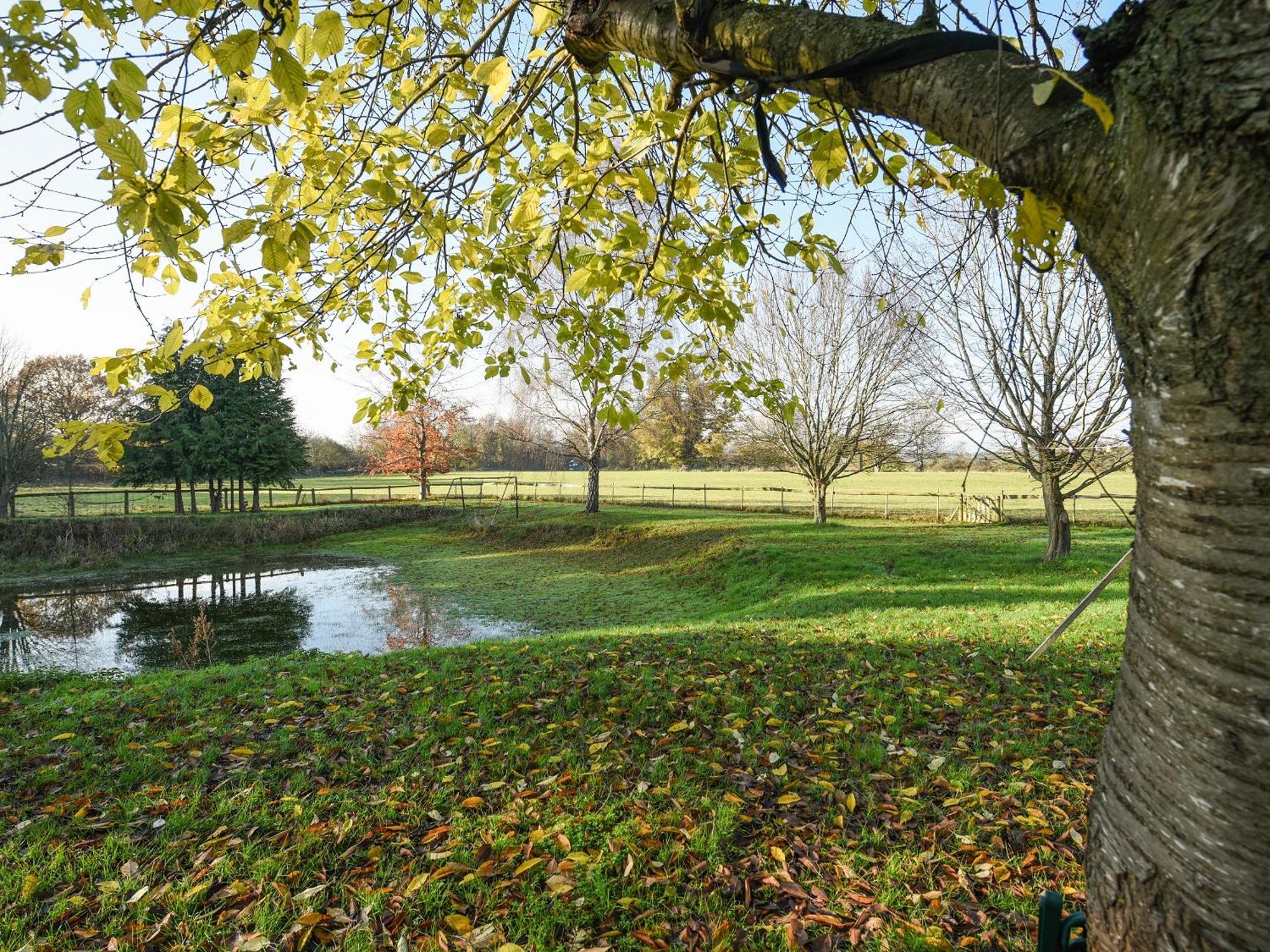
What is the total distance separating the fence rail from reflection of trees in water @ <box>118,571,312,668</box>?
9813 millimetres

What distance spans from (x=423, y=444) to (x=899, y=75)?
33583 mm

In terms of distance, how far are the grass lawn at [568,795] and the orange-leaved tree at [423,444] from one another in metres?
27.4

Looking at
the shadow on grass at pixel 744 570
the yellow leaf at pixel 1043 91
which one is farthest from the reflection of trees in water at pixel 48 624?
the yellow leaf at pixel 1043 91

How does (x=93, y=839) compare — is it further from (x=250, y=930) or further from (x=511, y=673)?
(x=511, y=673)

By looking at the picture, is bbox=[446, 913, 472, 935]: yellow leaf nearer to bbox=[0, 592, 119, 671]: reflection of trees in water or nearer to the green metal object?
the green metal object

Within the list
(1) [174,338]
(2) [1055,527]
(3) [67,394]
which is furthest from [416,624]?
(3) [67,394]

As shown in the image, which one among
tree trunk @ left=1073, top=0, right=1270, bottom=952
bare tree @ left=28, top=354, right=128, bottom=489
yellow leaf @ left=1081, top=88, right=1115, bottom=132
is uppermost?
bare tree @ left=28, top=354, right=128, bottom=489

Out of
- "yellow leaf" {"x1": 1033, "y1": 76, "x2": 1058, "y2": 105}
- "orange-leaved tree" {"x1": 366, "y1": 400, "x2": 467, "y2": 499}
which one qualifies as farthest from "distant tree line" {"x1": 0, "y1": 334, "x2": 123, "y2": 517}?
"yellow leaf" {"x1": 1033, "y1": 76, "x2": 1058, "y2": 105}

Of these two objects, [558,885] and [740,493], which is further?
[740,493]

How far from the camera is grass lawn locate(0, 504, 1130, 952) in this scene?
2.39 metres

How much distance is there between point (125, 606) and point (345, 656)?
9.19 metres

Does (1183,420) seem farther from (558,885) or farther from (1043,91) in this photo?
(558,885)

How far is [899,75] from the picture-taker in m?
1.54

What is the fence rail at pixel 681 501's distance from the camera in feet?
71.3
